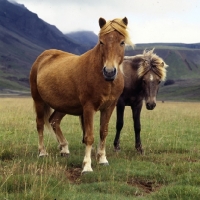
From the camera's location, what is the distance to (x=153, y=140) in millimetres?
11781

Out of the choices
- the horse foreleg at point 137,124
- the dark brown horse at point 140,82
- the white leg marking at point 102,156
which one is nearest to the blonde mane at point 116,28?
the dark brown horse at point 140,82

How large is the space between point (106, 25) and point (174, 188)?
364 centimetres

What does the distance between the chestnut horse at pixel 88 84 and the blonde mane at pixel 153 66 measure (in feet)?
4.88

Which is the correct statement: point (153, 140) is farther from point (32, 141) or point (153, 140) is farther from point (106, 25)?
point (106, 25)

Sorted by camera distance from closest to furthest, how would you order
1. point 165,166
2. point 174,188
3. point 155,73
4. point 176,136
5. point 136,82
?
point 174,188 → point 165,166 → point 155,73 → point 136,82 → point 176,136

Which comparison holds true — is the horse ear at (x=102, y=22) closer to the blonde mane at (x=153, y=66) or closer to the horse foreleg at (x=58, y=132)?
the blonde mane at (x=153, y=66)

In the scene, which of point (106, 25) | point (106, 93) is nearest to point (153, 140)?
point (106, 93)

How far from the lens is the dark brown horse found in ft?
29.9

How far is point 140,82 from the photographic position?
9695mm

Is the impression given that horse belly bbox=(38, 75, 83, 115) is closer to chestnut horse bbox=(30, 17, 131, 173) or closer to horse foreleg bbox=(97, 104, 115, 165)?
chestnut horse bbox=(30, 17, 131, 173)

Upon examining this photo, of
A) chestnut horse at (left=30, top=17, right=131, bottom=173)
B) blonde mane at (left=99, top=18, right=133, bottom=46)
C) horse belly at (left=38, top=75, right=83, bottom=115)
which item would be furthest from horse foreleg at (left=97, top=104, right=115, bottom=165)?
blonde mane at (left=99, top=18, right=133, bottom=46)

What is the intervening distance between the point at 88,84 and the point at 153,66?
2537mm

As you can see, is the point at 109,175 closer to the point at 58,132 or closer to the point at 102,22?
the point at 58,132

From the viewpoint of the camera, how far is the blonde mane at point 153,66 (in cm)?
919
